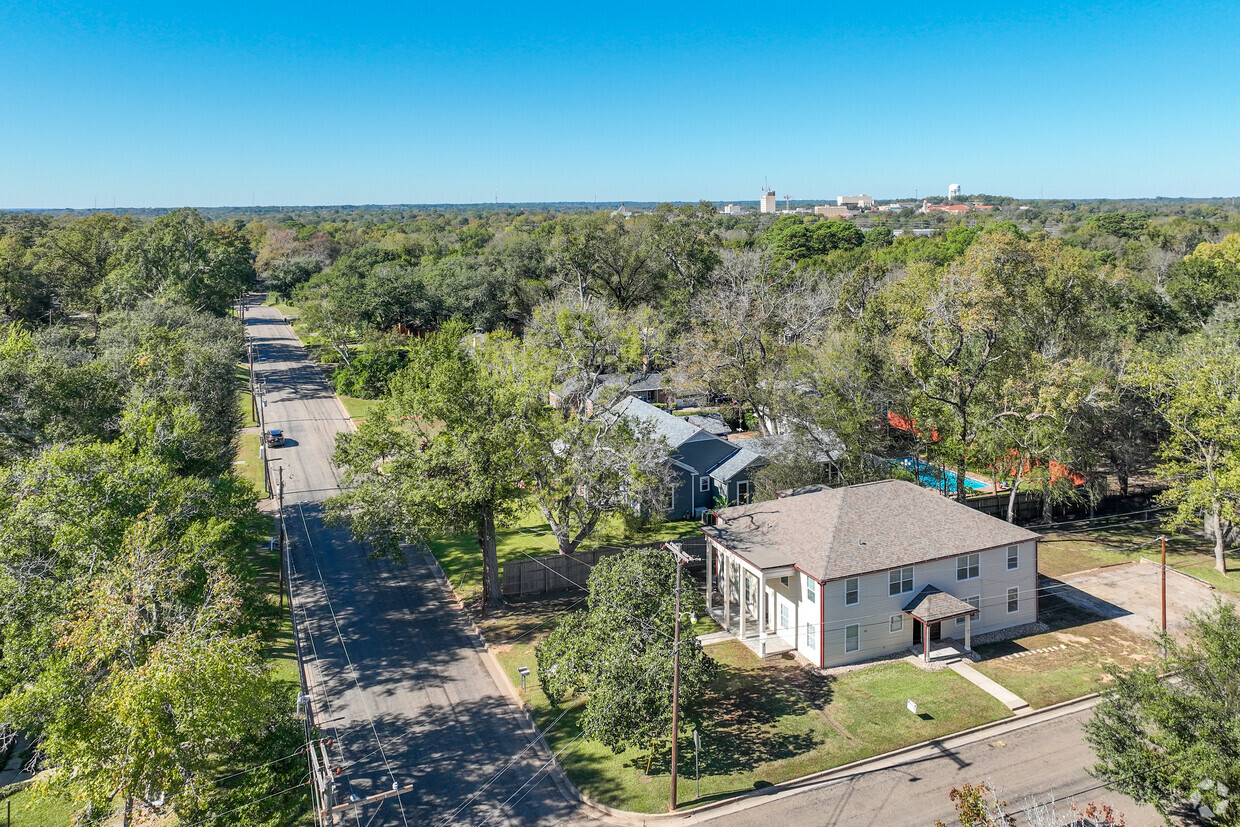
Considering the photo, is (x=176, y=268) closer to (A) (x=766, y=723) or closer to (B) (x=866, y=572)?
(B) (x=866, y=572)

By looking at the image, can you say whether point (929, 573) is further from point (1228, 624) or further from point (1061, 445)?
point (1061, 445)

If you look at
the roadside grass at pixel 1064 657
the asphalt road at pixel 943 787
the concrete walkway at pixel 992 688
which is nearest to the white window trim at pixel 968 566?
the roadside grass at pixel 1064 657

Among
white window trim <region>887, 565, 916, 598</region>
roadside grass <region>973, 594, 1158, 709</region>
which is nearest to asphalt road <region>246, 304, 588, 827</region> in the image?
white window trim <region>887, 565, 916, 598</region>

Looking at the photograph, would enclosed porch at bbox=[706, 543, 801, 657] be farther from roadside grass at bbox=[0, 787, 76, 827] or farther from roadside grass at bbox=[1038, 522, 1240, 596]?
roadside grass at bbox=[0, 787, 76, 827]

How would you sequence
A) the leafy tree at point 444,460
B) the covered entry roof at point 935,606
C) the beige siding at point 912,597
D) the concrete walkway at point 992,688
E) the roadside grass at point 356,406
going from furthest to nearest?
1. the roadside grass at point 356,406
2. the leafy tree at point 444,460
3. the beige siding at point 912,597
4. the covered entry roof at point 935,606
5. the concrete walkway at point 992,688

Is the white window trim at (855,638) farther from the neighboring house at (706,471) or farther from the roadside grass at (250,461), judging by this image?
the roadside grass at (250,461)
